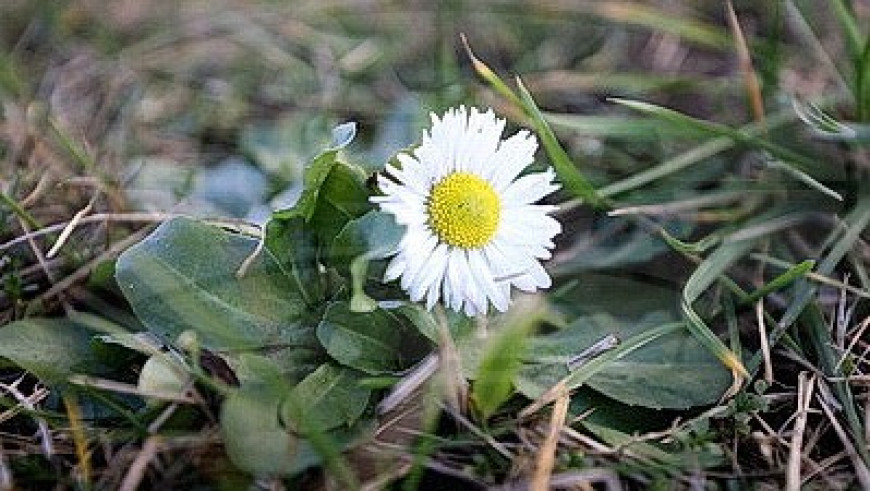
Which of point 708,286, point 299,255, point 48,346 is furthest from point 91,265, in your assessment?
point 708,286

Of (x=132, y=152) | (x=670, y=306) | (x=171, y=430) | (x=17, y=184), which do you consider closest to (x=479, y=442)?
(x=171, y=430)

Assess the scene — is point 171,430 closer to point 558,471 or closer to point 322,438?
point 322,438

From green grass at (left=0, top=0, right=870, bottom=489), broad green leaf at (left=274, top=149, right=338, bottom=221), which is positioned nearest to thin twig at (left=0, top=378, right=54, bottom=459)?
green grass at (left=0, top=0, right=870, bottom=489)

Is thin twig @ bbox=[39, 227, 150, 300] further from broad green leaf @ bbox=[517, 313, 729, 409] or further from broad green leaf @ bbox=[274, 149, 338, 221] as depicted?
broad green leaf @ bbox=[517, 313, 729, 409]

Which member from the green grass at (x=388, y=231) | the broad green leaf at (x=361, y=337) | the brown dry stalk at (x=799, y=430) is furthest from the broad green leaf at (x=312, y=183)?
the brown dry stalk at (x=799, y=430)

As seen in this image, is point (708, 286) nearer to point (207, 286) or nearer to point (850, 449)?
point (850, 449)

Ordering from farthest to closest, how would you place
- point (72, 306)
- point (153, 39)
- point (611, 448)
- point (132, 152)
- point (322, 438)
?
point (153, 39)
point (132, 152)
point (72, 306)
point (611, 448)
point (322, 438)

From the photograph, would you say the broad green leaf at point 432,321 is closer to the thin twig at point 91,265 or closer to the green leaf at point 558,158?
the green leaf at point 558,158
